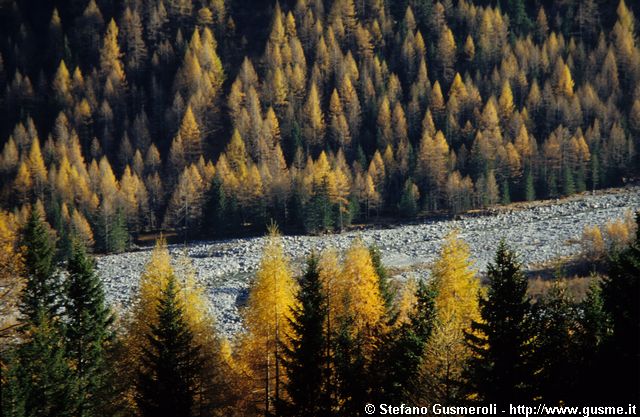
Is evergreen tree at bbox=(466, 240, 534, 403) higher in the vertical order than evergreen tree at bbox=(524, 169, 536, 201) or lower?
lower

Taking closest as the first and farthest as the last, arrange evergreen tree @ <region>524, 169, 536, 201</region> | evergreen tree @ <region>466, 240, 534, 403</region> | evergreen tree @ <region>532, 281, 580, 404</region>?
evergreen tree @ <region>466, 240, 534, 403</region> < evergreen tree @ <region>532, 281, 580, 404</region> < evergreen tree @ <region>524, 169, 536, 201</region>

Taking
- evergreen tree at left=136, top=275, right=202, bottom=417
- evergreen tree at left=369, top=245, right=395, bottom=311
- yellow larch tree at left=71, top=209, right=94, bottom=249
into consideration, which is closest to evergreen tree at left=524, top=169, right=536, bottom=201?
yellow larch tree at left=71, top=209, right=94, bottom=249

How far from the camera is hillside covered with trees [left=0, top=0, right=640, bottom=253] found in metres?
99.4

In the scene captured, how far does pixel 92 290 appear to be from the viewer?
29016 mm

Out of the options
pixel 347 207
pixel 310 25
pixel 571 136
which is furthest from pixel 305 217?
pixel 310 25

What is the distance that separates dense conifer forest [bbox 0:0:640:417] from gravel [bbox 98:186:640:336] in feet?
12.9

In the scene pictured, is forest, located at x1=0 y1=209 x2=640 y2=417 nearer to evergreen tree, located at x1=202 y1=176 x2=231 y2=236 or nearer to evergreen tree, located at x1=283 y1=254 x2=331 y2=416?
evergreen tree, located at x1=283 y1=254 x2=331 y2=416

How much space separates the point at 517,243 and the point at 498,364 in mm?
55909

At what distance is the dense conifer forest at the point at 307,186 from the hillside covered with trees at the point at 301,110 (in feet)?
1.84

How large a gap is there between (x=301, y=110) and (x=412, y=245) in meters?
65.6

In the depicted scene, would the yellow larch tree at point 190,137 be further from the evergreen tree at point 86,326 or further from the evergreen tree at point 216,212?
the evergreen tree at point 86,326

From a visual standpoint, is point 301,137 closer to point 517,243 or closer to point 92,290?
point 517,243

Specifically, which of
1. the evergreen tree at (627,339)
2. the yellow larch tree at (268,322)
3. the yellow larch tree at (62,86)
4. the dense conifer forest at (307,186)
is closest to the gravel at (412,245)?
the dense conifer forest at (307,186)

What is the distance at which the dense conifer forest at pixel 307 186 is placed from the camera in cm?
2117
